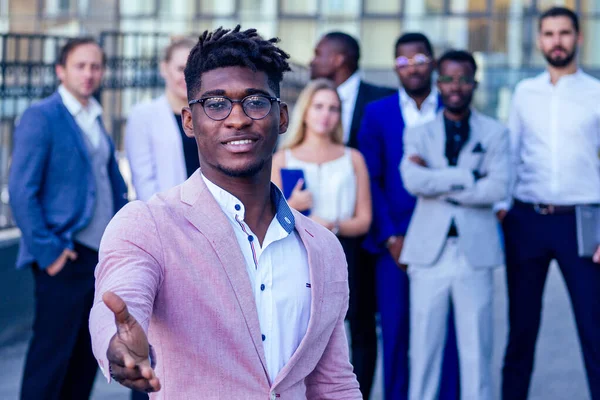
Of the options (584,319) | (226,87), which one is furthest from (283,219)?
(584,319)

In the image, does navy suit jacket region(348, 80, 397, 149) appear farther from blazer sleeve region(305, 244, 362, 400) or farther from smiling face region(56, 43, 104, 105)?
blazer sleeve region(305, 244, 362, 400)

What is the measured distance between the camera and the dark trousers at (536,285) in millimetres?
6074

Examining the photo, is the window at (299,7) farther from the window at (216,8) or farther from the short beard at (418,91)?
the short beard at (418,91)

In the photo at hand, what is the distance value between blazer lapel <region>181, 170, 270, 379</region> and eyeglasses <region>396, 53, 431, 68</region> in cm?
399

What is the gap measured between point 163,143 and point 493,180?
192 centimetres

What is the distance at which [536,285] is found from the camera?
6.27m

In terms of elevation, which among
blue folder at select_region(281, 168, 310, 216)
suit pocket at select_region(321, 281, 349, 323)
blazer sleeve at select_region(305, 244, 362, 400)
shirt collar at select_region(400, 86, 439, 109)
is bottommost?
blazer sleeve at select_region(305, 244, 362, 400)

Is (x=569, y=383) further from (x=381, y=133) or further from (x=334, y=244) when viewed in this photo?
(x=334, y=244)

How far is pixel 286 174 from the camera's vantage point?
6.13 metres

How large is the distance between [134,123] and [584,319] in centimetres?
290

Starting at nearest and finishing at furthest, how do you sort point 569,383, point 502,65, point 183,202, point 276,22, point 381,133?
point 183,202, point 381,133, point 569,383, point 502,65, point 276,22

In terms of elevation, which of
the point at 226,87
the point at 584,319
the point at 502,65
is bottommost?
the point at 584,319

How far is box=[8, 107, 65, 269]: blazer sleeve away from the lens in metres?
5.68

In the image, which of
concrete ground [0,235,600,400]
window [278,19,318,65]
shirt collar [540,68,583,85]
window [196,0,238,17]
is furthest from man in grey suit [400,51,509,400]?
window [196,0,238,17]
